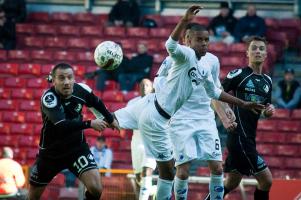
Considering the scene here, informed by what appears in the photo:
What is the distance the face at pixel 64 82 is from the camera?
11.7 metres

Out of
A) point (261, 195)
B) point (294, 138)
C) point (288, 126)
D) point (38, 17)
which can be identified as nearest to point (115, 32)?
point (38, 17)

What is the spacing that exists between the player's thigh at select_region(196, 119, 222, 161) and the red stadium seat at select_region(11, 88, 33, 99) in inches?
380

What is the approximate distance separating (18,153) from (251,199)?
21.7ft

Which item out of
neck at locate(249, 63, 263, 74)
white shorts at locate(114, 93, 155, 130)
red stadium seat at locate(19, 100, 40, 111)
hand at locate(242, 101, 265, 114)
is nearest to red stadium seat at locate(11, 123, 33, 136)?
red stadium seat at locate(19, 100, 40, 111)

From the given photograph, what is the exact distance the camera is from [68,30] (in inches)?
909

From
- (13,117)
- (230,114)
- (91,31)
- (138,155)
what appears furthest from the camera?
(91,31)

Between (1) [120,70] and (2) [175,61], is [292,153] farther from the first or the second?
(2) [175,61]

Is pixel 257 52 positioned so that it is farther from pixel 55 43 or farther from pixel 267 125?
pixel 55 43

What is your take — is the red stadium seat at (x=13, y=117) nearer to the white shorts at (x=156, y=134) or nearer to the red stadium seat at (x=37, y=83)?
the red stadium seat at (x=37, y=83)

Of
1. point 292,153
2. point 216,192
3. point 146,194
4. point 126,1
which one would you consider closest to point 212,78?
point 216,192

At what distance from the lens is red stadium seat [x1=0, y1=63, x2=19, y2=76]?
72.2ft

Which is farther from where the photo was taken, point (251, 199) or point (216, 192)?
point (251, 199)

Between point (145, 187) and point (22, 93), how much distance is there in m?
7.55

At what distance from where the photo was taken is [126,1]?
73.9 ft
